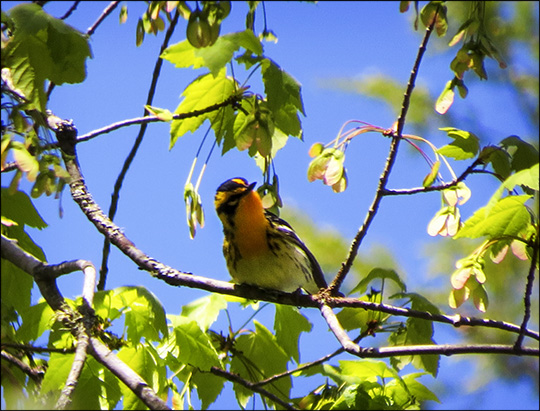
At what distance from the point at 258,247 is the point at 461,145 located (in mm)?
1686

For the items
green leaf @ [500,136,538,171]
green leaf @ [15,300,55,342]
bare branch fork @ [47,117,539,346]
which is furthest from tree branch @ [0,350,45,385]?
green leaf @ [500,136,538,171]

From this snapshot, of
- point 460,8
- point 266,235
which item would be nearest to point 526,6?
point 460,8

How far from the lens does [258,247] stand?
3.98 metres

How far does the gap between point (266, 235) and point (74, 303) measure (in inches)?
63.8

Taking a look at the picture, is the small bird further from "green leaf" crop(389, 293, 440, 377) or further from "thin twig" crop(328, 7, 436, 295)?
"thin twig" crop(328, 7, 436, 295)

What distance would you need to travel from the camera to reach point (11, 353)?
87.3 inches

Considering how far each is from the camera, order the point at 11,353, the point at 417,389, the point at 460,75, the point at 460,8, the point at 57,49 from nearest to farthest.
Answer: the point at 11,353 < the point at 57,49 < the point at 460,75 < the point at 417,389 < the point at 460,8

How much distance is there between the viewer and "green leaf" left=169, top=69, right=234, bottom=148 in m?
2.91

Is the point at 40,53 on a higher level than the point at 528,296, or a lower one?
higher

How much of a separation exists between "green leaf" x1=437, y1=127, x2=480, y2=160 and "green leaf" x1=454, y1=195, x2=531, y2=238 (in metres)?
0.48

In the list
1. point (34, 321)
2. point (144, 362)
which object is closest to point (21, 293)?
point (34, 321)

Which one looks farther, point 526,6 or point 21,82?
point 526,6

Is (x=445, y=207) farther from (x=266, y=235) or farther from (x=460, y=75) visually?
(x=266, y=235)

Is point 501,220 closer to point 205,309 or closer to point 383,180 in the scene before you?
point 383,180
